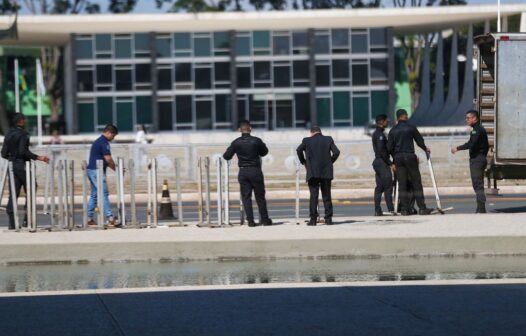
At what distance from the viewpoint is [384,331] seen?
9500 mm

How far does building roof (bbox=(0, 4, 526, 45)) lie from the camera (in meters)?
66.8

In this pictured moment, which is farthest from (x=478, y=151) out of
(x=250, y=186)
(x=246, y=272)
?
(x=246, y=272)

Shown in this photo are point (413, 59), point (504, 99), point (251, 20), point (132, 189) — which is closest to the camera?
point (132, 189)

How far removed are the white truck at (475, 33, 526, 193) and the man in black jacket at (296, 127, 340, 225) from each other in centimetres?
400

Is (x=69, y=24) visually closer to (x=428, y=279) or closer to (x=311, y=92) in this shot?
(x=311, y=92)

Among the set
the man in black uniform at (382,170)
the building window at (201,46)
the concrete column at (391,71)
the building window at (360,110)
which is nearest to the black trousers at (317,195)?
the man in black uniform at (382,170)

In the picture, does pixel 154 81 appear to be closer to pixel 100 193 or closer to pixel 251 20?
pixel 251 20

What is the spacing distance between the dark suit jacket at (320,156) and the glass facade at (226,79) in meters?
52.5

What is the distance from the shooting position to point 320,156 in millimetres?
18469

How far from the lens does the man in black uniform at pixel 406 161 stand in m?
20.3

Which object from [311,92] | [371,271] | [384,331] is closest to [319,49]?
[311,92]

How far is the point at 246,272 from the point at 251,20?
5470 cm

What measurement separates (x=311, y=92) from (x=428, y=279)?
5862 centimetres

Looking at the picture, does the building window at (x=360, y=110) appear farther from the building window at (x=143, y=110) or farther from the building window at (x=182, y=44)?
the building window at (x=143, y=110)
